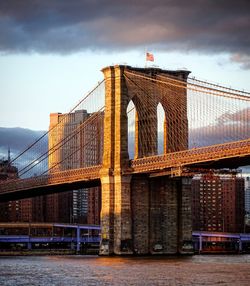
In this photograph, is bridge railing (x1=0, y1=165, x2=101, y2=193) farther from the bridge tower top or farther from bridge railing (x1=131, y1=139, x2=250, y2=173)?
bridge railing (x1=131, y1=139, x2=250, y2=173)

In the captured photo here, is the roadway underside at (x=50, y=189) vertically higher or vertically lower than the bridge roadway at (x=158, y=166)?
lower

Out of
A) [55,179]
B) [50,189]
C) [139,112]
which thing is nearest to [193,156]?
[139,112]

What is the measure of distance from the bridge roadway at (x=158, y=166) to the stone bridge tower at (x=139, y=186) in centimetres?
201

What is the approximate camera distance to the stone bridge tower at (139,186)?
316ft

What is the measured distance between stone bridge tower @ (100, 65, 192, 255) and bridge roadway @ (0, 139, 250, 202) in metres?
2.01

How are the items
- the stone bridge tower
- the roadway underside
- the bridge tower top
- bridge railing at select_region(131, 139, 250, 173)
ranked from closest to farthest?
bridge railing at select_region(131, 139, 250, 173) → the stone bridge tower → the bridge tower top → the roadway underside

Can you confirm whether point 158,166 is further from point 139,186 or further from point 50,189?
point 50,189

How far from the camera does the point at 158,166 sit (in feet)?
299

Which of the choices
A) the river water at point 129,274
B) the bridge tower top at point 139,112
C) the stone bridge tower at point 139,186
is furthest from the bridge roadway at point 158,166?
the river water at point 129,274

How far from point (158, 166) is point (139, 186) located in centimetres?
706

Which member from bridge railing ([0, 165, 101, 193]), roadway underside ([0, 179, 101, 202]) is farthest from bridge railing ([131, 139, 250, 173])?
roadway underside ([0, 179, 101, 202])

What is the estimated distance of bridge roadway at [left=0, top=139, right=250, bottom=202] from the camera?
8319 centimetres

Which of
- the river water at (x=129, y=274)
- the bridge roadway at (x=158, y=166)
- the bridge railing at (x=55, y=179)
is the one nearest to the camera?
the river water at (x=129, y=274)

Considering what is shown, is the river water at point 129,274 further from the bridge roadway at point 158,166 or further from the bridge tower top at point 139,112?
the bridge tower top at point 139,112
